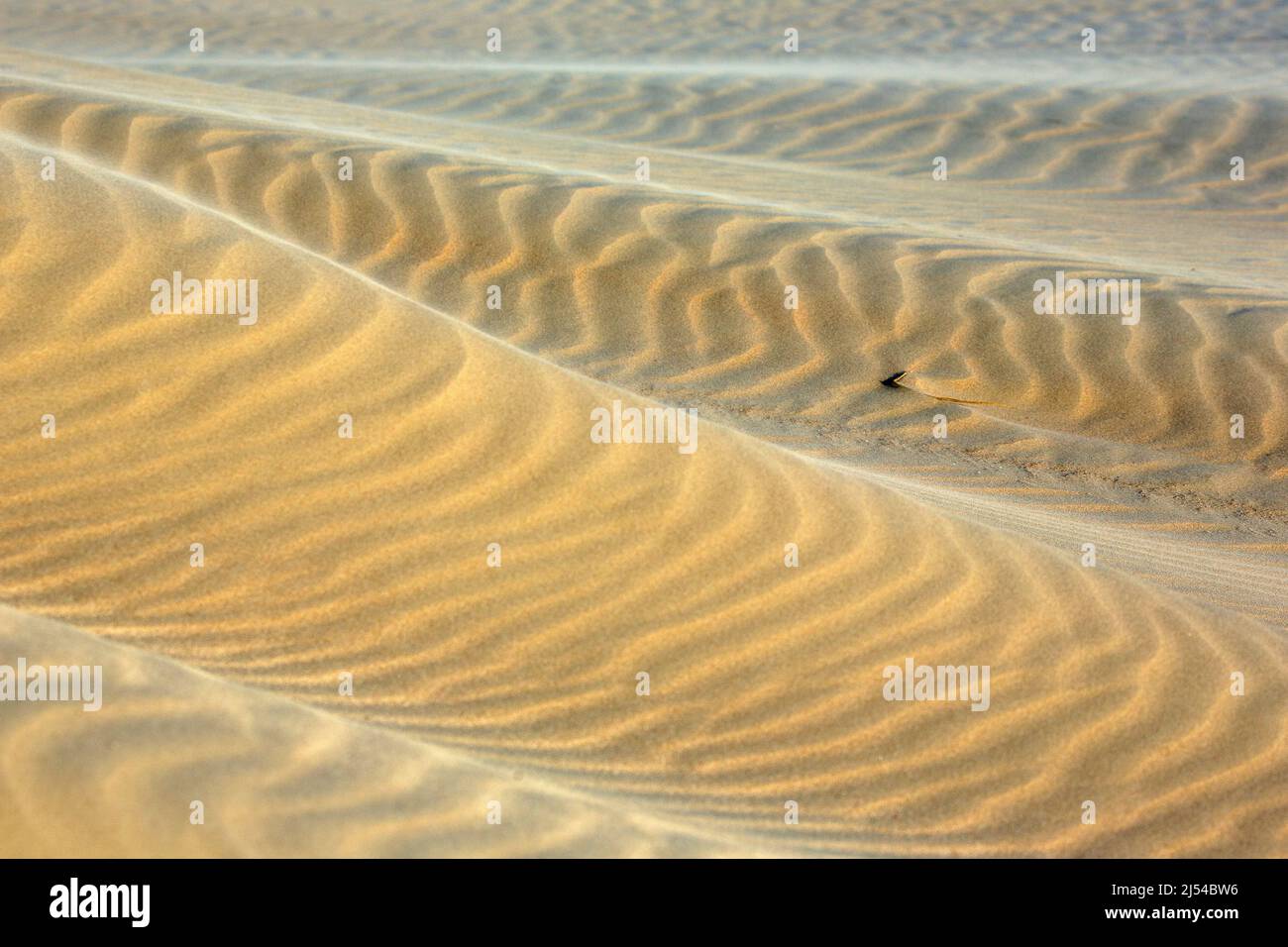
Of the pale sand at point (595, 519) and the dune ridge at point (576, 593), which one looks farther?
the dune ridge at point (576, 593)

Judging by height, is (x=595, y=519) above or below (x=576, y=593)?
above

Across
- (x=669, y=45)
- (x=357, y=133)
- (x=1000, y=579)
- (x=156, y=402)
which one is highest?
(x=669, y=45)

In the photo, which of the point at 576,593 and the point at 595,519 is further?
the point at 595,519

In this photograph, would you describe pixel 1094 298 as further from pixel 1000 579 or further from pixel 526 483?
pixel 526 483

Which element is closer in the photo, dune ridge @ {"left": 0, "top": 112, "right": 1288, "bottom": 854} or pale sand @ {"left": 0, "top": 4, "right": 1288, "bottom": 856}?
pale sand @ {"left": 0, "top": 4, "right": 1288, "bottom": 856}
